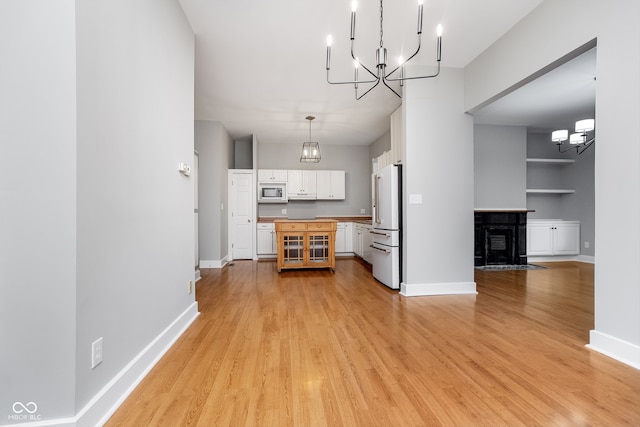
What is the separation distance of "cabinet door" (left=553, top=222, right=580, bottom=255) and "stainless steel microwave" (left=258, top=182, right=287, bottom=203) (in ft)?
19.9

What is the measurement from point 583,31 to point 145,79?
325cm

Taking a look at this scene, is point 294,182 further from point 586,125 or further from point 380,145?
point 586,125

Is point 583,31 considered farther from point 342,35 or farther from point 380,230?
point 380,230

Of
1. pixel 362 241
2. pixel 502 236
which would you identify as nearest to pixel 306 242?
pixel 362 241

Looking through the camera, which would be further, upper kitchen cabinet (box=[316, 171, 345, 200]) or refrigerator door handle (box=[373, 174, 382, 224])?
upper kitchen cabinet (box=[316, 171, 345, 200])

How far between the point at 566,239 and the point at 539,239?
64 centimetres

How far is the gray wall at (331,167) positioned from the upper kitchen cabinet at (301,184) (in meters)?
0.33

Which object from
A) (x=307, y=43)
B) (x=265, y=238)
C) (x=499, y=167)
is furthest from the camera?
(x=265, y=238)

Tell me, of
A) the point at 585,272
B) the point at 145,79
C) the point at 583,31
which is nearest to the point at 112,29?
the point at 145,79

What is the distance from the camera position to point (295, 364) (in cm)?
180

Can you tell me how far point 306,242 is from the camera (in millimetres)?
4918

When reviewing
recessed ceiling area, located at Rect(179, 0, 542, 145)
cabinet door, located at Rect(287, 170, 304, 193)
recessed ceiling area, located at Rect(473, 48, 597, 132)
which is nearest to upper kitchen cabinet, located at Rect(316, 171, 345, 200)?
cabinet door, located at Rect(287, 170, 304, 193)

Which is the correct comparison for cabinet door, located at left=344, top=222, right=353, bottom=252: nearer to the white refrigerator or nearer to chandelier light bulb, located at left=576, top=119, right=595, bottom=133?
the white refrigerator

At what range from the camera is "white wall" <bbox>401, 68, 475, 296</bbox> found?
11.1 ft
